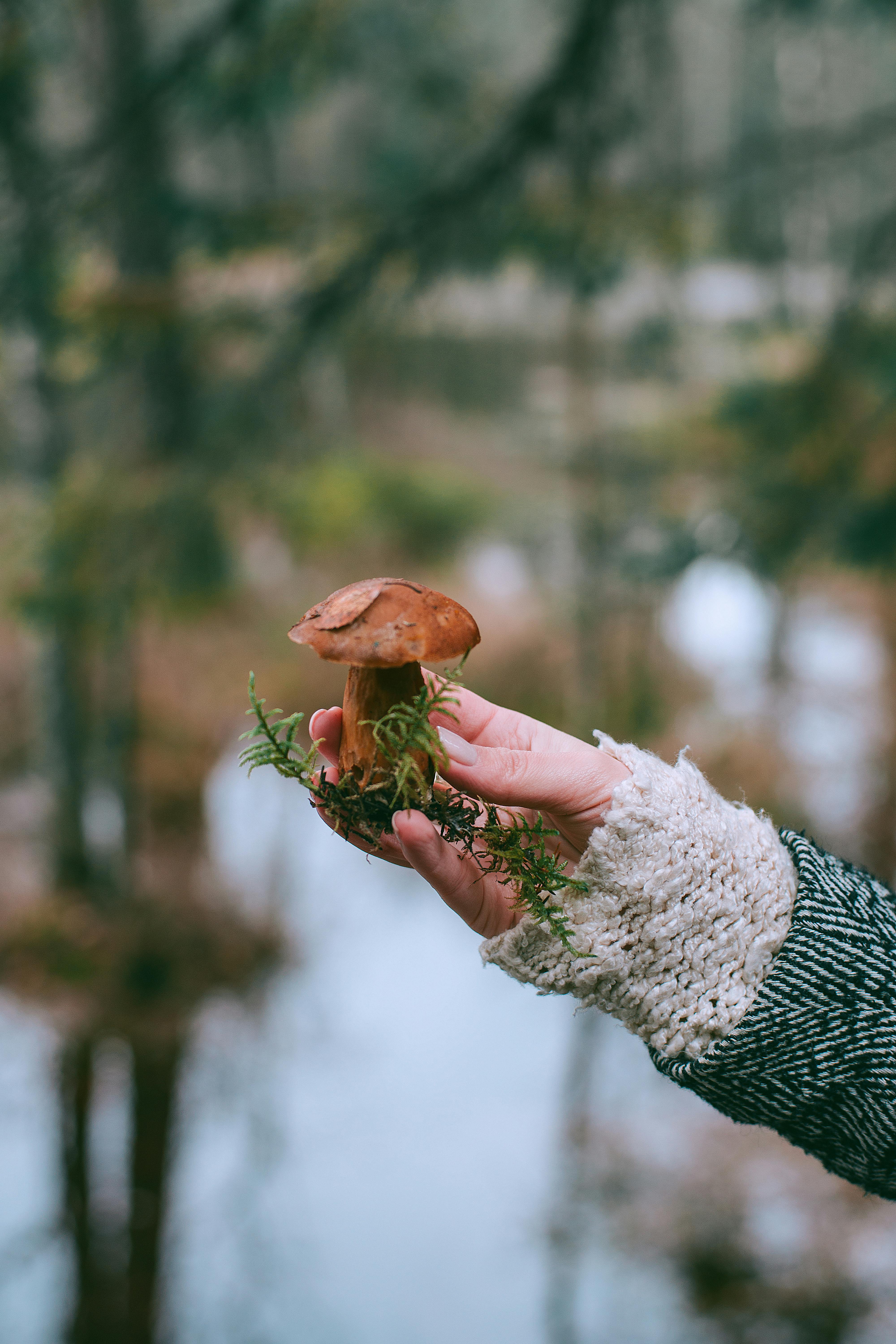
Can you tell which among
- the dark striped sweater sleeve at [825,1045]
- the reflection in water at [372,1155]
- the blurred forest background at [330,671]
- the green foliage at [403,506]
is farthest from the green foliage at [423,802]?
the green foliage at [403,506]

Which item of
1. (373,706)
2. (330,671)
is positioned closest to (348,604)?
(373,706)

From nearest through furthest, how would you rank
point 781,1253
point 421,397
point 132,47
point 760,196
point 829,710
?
1. point 781,1253
2. point 132,47
3. point 760,196
4. point 829,710
5. point 421,397

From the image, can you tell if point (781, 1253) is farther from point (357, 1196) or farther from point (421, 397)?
point (421, 397)

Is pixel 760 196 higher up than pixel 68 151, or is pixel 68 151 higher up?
pixel 760 196

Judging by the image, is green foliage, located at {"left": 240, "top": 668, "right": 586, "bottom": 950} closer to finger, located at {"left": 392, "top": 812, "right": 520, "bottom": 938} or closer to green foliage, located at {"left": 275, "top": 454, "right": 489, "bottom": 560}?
finger, located at {"left": 392, "top": 812, "right": 520, "bottom": 938}

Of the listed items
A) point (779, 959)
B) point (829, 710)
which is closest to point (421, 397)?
point (829, 710)

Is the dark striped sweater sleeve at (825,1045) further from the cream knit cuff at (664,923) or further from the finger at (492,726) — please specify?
the finger at (492,726)

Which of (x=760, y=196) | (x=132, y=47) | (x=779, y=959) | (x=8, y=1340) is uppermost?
(x=132, y=47)

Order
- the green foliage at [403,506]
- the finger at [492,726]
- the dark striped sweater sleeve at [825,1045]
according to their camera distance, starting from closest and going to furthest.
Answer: the dark striped sweater sleeve at [825,1045], the finger at [492,726], the green foliage at [403,506]
